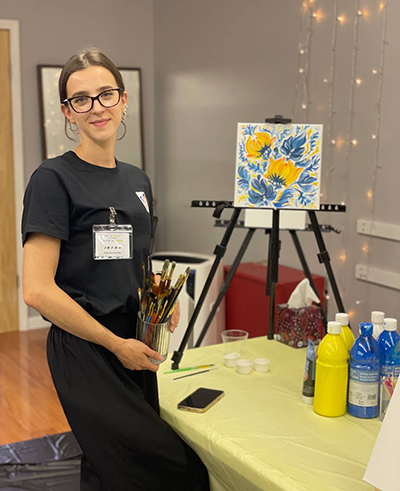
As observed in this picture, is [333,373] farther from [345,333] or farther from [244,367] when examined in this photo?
[244,367]

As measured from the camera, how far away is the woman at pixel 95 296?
1.60m

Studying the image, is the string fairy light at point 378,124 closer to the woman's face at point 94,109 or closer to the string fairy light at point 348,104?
the string fairy light at point 348,104

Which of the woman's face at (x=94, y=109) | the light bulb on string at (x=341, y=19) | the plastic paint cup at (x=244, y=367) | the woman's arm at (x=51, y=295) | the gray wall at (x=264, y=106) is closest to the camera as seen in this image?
the woman's arm at (x=51, y=295)

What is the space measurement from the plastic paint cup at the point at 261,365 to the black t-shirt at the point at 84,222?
49cm

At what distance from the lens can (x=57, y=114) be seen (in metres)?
4.80

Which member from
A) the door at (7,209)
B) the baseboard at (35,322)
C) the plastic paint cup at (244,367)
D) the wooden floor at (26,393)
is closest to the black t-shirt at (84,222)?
the plastic paint cup at (244,367)

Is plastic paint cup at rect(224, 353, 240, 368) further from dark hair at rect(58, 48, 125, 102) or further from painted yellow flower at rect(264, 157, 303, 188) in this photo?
dark hair at rect(58, 48, 125, 102)

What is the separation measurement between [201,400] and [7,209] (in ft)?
11.2

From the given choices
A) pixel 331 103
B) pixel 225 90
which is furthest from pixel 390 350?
pixel 225 90

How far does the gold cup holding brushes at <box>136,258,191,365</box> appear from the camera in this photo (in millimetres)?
1663

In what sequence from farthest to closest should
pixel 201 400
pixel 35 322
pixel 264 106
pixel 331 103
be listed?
pixel 35 322 → pixel 264 106 → pixel 331 103 → pixel 201 400

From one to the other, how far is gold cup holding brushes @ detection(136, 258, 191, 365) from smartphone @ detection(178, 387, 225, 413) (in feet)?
0.57

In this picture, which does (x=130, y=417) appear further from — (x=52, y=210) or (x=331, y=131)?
(x=331, y=131)

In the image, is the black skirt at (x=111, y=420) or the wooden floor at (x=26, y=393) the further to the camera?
the wooden floor at (x=26, y=393)
